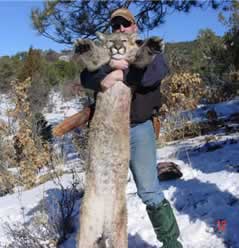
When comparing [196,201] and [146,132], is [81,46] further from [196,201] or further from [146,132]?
[196,201]

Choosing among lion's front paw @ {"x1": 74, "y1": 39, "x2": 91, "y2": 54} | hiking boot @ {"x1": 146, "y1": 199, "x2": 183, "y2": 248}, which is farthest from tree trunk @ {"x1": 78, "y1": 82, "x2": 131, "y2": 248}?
hiking boot @ {"x1": 146, "y1": 199, "x2": 183, "y2": 248}

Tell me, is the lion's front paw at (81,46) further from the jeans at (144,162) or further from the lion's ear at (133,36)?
the jeans at (144,162)

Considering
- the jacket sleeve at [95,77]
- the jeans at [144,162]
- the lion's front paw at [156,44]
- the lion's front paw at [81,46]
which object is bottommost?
the jeans at [144,162]

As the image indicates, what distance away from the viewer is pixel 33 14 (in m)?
9.48

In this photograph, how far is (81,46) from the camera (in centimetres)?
278

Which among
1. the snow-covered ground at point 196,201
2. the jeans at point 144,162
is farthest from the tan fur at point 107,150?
the snow-covered ground at point 196,201

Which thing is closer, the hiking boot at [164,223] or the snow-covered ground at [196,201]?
the hiking boot at [164,223]

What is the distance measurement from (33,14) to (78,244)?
7251 millimetres

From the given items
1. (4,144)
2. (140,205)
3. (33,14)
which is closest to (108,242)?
(140,205)

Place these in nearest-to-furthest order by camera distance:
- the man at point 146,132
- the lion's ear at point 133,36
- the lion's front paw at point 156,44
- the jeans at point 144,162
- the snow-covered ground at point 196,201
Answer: the lion's front paw at point 156,44
the lion's ear at point 133,36
the man at point 146,132
the jeans at point 144,162
the snow-covered ground at point 196,201

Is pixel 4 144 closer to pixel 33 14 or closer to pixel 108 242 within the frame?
pixel 33 14

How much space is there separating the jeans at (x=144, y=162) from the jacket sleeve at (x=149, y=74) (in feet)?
1.03

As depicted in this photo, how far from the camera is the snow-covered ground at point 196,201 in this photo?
151 inches

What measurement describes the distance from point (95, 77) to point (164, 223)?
106 cm
